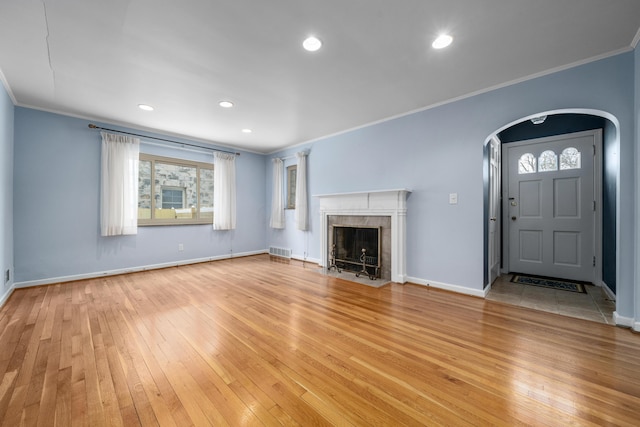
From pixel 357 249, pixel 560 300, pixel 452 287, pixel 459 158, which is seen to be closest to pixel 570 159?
pixel 459 158

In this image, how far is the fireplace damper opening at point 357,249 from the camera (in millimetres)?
4025

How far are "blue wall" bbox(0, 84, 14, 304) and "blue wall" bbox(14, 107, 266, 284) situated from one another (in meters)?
0.16

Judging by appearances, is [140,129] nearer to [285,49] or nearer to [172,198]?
[172,198]

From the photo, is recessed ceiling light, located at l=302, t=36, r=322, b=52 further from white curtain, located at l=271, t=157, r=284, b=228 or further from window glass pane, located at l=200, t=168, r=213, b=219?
window glass pane, located at l=200, t=168, r=213, b=219

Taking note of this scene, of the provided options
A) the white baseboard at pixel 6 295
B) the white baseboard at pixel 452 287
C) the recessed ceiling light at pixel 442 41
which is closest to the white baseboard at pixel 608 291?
the white baseboard at pixel 452 287

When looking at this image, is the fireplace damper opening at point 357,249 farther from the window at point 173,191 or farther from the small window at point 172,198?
the small window at point 172,198

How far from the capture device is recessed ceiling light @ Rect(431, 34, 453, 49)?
82.6 inches

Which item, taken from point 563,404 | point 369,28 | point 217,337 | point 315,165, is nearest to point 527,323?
point 563,404

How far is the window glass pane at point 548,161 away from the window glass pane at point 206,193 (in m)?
6.01

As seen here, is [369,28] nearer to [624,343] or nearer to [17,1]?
[17,1]

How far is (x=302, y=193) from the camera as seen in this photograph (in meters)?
5.25

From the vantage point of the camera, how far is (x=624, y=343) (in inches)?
77.5

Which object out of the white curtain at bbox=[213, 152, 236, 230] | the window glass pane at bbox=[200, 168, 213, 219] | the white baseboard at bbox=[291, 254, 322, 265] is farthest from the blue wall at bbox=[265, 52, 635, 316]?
the window glass pane at bbox=[200, 168, 213, 219]

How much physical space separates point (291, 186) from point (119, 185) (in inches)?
123
